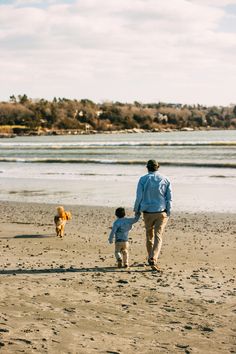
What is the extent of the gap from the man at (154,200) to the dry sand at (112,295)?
52 centimetres

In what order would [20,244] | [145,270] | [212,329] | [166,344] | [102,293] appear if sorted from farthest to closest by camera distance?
[20,244] → [145,270] → [102,293] → [212,329] → [166,344]

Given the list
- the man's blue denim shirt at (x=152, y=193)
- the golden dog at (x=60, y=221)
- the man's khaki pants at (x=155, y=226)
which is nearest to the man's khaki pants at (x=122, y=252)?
the man's khaki pants at (x=155, y=226)

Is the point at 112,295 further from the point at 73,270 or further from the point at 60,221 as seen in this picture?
the point at 60,221

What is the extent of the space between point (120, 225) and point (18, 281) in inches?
72.9

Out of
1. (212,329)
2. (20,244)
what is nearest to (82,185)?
(20,244)

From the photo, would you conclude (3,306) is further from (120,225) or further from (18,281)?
(120,225)

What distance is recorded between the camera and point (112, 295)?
723 centimetres

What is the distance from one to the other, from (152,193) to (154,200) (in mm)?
109

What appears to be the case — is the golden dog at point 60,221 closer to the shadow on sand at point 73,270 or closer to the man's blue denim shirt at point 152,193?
the shadow on sand at point 73,270

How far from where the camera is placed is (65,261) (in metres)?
9.37

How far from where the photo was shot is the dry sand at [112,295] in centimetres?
564

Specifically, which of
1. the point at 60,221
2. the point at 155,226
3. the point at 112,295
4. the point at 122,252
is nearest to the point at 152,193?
the point at 155,226

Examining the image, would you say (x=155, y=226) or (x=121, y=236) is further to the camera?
(x=121, y=236)

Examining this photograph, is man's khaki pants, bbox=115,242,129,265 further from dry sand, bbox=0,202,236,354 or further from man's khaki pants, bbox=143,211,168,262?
man's khaki pants, bbox=143,211,168,262
